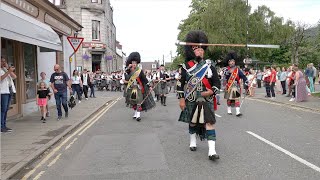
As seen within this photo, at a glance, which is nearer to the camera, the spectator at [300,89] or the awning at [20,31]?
the awning at [20,31]

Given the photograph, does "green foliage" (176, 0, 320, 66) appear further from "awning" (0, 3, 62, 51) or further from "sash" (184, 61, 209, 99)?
"sash" (184, 61, 209, 99)

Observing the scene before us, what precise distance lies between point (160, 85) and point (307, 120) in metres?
7.55

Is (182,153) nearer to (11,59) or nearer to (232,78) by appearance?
(232,78)

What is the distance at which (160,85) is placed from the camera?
1733 cm

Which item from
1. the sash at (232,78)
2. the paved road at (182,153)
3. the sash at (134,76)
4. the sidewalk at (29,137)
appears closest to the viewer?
the paved road at (182,153)

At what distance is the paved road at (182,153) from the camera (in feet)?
18.9

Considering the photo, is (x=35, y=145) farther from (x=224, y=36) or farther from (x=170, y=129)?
(x=224, y=36)

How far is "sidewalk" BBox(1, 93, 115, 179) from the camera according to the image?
6.67 m

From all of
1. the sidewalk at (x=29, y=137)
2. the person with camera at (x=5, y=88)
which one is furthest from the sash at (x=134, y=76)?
the person with camera at (x=5, y=88)

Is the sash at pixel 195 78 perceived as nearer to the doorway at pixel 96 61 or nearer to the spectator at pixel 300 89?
the spectator at pixel 300 89

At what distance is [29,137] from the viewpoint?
30.1 ft

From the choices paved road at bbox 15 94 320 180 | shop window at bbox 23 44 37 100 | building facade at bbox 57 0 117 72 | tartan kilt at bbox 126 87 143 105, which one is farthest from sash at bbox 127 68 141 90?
building facade at bbox 57 0 117 72

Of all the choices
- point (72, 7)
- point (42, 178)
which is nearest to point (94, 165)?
point (42, 178)

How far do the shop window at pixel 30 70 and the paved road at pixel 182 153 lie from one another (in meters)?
4.87
